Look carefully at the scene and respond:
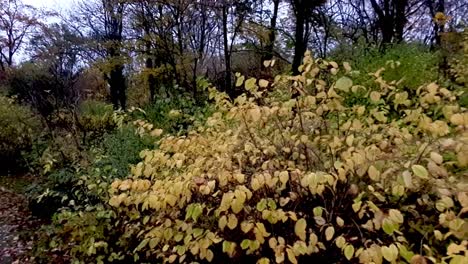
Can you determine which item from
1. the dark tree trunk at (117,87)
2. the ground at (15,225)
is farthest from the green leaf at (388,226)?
the dark tree trunk at (117,87)

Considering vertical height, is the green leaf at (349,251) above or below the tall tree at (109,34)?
below

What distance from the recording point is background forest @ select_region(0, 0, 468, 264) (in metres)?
1.87

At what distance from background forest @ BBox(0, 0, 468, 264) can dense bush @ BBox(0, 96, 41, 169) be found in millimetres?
32

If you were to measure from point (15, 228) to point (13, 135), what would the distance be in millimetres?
4369

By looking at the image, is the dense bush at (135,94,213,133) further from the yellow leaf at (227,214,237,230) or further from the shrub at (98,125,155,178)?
the yellow leaf at (227,214,237,230)

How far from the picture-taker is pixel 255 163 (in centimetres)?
234

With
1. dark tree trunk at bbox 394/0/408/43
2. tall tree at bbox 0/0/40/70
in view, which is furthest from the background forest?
tall tree at bbox 0/0/40/70

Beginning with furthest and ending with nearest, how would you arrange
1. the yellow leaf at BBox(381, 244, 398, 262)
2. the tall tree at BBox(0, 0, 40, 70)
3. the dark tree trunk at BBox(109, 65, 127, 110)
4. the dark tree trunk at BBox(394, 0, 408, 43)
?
the tall tree at BBox(0, 0, 40, 70) → the dark tree trunk at BBox(109, 65, 127, 110) → the dark tree trunk at BBox(394, 0, 408, 43) → the yellow leaf at BBox(381, 244, 398, 262)

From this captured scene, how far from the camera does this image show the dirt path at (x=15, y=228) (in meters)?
4.40

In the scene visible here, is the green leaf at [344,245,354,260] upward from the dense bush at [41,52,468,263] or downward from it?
downward

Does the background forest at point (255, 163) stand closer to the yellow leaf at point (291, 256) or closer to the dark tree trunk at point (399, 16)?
the yellow leaf at point (291, 256)

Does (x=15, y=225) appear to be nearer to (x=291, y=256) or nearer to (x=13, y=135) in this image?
(x=13, y=135)

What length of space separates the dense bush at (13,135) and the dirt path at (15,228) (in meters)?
1.67

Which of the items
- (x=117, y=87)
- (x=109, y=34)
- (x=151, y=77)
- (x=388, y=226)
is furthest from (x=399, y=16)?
(x=388, y=226)
